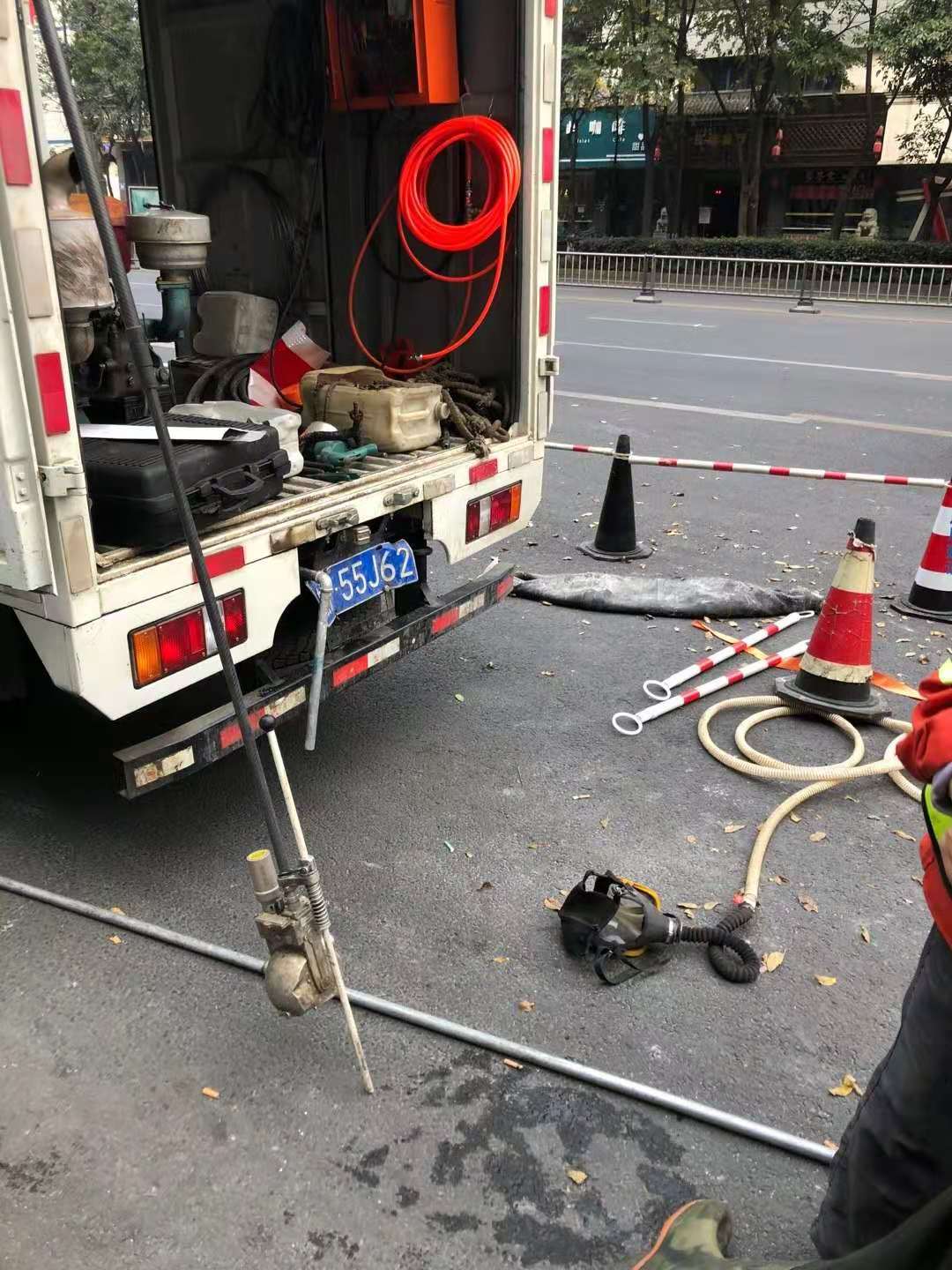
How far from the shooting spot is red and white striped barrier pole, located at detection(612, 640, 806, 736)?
4.41m

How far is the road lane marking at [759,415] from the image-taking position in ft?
32.2

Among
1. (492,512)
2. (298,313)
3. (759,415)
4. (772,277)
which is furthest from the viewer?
(772,277)

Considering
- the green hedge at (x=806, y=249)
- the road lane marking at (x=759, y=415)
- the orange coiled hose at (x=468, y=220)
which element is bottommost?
the road lane marking at (x=759, y=415)

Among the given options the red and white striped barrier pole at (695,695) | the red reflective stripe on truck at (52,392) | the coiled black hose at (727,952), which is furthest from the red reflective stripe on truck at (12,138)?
the red and white striped barrier pole at (695,695)

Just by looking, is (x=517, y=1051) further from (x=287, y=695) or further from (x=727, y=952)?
(x=287, y=695)

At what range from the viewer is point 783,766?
3938 millimetres

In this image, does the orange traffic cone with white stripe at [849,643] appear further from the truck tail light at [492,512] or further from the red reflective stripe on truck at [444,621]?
the red reflective stripe on truck at [444,621]

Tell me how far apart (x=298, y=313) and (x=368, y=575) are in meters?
2.02

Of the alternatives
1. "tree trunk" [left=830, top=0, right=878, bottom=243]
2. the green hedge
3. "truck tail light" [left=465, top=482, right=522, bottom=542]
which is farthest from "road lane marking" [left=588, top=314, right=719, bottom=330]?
"truck tail light" [left=465, top=482, right=522, bottom=542]

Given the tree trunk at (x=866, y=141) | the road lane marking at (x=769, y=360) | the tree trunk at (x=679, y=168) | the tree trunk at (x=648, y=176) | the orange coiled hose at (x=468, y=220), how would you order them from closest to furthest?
1. the orange coiled hose at (x=468, y=220)
2. the road lane marking at (x=769, y=360)
3. the tree trunk at (x=866, y=141)
4. the tree trunk at (x=679, y=168)
5. the tree trunk at (x=648, y=176)

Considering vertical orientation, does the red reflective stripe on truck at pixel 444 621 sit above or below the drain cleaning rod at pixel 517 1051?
above

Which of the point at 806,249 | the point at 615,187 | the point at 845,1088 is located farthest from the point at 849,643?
the point at 615,187

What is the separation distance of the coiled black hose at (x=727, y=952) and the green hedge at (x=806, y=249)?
24.3m

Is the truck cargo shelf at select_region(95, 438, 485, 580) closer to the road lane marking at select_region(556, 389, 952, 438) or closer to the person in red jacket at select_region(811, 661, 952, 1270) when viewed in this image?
the person in red jacket at select_region(811, 661, 952, 1270)
